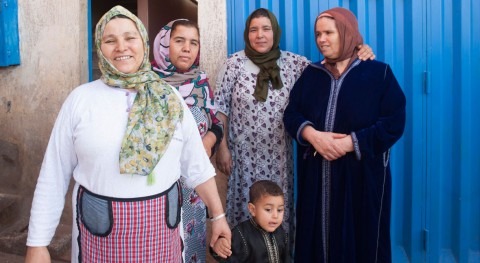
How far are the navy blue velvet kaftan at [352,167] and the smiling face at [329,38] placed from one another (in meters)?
0.13

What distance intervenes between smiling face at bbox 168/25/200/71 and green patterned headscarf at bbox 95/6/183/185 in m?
0.79

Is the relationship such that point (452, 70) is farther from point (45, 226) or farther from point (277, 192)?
point (45, 226)

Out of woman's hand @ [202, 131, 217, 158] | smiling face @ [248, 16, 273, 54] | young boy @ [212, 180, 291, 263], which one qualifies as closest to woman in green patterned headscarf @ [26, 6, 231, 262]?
young boy @ [212, 180, 291, 263]

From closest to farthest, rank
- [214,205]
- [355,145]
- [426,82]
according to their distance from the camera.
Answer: [214,205] < [355,145] < [426,82]

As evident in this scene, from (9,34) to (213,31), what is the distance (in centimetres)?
176

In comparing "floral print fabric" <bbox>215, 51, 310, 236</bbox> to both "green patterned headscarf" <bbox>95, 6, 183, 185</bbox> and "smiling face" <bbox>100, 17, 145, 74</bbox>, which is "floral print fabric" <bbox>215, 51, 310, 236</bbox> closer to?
"green patterned headscarf" <bbox>95, 6, 183, 185</bbox>

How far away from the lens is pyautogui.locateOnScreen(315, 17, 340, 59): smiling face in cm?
244

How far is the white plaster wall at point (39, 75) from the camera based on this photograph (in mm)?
3641

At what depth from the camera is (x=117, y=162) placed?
1.61 m

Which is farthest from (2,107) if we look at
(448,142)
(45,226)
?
(448,142)

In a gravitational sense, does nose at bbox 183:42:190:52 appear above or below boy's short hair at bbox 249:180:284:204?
above

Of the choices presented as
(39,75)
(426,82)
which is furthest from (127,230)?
(39,75)

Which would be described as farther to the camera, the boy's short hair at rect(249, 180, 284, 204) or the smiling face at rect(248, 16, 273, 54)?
the smiling face at rect(248, 16, 273, 54)

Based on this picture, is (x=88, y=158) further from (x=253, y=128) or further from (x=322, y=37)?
(x=322, y=37)
